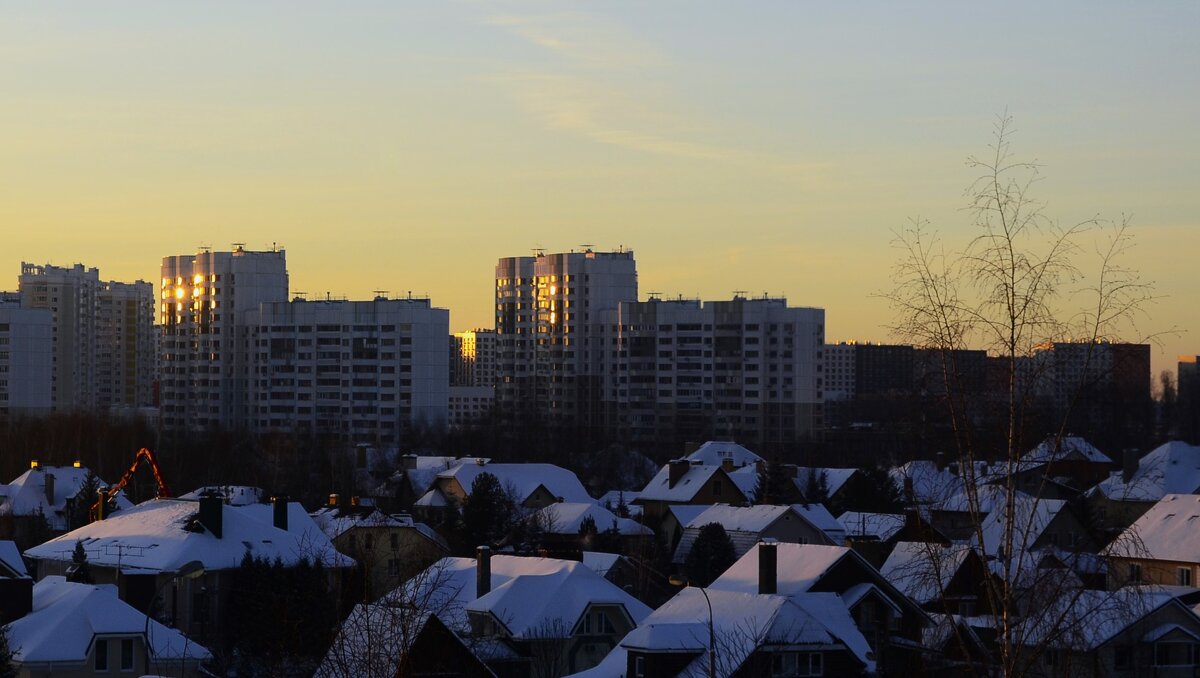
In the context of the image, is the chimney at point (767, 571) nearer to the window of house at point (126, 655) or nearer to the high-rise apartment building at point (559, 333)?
the window of house at point (126, 655)

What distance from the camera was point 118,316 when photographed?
15250 cm

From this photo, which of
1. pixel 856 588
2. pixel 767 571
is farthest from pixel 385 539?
pixel 767 571

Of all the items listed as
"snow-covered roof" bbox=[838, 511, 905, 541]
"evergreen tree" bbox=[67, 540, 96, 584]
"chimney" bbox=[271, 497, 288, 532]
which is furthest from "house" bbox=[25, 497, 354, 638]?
"snow-covered roof" bbox=[838, 511, 905, 541]

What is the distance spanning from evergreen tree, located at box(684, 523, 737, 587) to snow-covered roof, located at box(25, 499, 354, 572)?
11029 millimetres

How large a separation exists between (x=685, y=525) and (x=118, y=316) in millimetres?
105609

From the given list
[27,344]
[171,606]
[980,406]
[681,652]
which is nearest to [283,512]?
[171,606]

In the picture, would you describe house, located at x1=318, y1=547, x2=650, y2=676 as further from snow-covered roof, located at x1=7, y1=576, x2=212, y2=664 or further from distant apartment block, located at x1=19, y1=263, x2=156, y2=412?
distant apartment block, located at x1=19, y1=263, x2=156, y2=412

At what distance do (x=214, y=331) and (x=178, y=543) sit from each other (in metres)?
80.6

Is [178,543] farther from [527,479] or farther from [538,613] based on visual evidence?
[527,479]

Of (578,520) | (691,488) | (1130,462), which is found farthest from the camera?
(1130,462)

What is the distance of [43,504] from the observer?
204ft

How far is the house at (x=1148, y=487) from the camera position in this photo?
55.8 metres

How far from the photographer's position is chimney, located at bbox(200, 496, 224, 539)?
128 ft

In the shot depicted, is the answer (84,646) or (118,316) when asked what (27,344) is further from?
(84,646)
